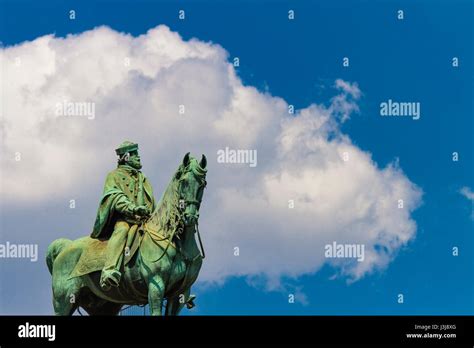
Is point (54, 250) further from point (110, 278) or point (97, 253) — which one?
point (110, 278)

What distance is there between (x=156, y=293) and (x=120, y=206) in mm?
2429

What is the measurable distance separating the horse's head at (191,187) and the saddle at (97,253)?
5.05ft

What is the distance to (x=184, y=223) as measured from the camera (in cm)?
3406

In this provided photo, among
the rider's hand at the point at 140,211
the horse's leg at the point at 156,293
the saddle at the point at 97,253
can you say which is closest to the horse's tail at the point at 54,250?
the saddle at the point at 97,253

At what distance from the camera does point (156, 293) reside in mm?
34125

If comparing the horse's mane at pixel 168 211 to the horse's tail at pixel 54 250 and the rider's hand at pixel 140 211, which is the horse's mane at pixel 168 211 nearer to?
the rider's hand at pixel 140 211

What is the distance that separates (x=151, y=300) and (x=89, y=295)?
250 cm

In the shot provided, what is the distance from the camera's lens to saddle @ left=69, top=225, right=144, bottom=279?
34719mm

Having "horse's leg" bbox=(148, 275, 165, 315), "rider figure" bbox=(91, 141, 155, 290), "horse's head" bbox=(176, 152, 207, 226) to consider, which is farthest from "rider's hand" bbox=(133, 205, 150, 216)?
"horse's leg" bbox=(148, 275, 165, 315)

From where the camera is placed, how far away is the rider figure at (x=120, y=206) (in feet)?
113

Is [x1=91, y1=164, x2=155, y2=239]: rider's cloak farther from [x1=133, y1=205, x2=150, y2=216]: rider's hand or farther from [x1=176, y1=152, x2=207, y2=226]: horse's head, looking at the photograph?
[x1=176, y1=152, x2=207, y2=226]: horse's head
